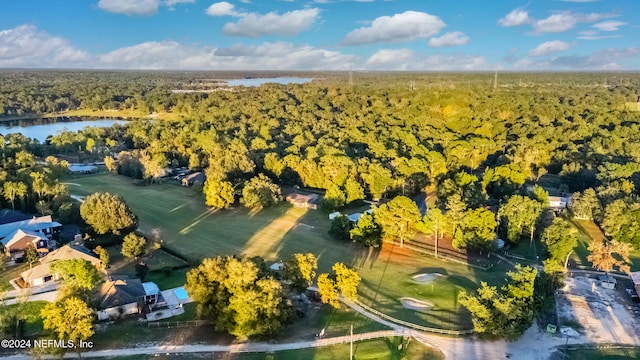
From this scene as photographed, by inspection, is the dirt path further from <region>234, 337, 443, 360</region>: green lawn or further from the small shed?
the small shed

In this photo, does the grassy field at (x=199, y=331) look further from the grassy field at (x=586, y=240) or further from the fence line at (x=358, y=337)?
the grassy field at (x=586, y=240)

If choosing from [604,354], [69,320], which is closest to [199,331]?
[69,320]

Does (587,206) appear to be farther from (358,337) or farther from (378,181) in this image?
(358,337)

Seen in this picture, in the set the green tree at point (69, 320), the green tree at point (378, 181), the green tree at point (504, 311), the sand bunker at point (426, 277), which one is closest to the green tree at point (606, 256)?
the green tree at point (504, 311)

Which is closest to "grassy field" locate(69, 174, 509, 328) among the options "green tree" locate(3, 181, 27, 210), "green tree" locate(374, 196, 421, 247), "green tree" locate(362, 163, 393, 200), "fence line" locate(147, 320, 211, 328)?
"green tree" locate(374, 196, 421, 247)

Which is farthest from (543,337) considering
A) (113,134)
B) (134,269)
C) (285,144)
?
(113,134)
